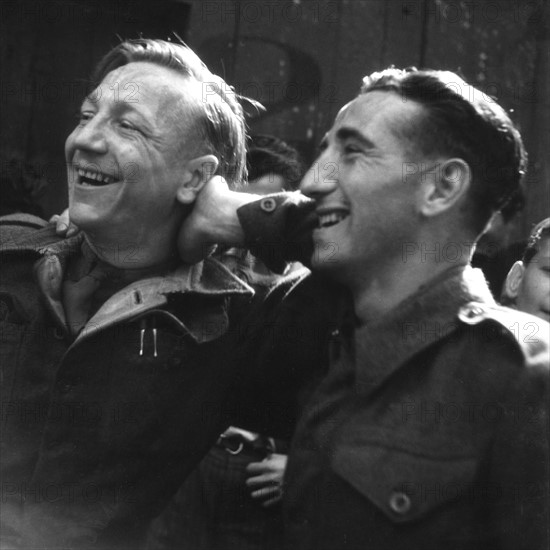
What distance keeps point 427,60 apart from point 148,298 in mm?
2755

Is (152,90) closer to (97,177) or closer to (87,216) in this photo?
(97,177)

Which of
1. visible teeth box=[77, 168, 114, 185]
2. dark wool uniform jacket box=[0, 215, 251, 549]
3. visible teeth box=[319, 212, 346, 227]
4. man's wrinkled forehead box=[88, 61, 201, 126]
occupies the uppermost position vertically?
man's wrinkled forehead box=[88, 61, 201, 126]

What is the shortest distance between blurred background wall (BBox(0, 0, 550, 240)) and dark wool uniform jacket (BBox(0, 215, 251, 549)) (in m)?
2.09

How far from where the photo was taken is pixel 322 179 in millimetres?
2316

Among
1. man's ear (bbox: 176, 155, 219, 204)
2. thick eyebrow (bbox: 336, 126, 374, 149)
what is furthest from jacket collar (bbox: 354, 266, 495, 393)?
man's ear (bbox: 176, 155, 219, 204)

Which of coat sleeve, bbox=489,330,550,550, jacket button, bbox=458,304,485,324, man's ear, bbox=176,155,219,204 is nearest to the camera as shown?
coat sleeve, bbox=489,330,550,550

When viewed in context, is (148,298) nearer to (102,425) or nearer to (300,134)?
(102,425)

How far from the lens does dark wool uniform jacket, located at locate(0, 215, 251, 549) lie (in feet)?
8.21

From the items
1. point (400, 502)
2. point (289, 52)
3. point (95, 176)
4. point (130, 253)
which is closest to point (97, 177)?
point (95, 176)

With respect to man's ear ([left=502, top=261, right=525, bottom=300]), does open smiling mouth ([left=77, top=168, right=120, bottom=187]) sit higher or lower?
higher

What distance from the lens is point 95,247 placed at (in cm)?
264

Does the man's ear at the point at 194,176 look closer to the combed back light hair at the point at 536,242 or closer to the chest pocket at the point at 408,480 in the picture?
the chest pocket at the point at 408,480

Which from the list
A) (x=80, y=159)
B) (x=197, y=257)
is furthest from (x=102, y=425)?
(x=80, y=159)

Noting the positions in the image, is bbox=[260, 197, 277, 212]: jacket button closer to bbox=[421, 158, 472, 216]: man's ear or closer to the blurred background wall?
bbox=[421, 158, 472, 216]: man's ear
